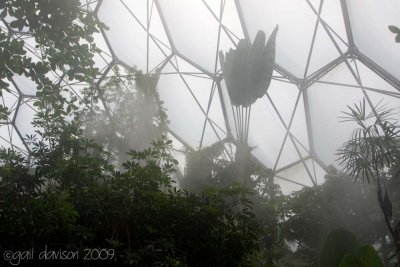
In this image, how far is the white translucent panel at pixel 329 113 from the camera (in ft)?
38.2

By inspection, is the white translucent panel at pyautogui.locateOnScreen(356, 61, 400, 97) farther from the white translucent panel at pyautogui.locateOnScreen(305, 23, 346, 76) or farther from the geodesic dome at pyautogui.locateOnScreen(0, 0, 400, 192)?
the white translucent panel at pyautogui.locateOnScreen(305, 23, 346, 76)

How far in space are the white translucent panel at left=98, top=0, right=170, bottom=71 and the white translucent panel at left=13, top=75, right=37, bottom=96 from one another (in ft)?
15.6

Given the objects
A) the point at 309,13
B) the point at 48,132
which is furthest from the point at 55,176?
the point at 309,13

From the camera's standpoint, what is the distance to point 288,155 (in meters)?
14.5

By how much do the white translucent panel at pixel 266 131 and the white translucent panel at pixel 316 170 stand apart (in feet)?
4.26

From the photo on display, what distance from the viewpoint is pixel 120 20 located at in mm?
15094

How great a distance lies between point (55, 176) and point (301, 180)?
38.9 feet

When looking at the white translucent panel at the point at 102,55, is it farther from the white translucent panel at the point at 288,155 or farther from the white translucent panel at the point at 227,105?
the white translucent panel at the point at 288,155

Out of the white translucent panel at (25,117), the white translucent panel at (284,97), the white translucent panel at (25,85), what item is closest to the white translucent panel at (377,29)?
the white translucent panel at (284,97)

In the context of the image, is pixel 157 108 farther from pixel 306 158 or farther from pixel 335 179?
pixel 335 179

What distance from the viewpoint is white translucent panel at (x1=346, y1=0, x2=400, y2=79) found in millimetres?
9047

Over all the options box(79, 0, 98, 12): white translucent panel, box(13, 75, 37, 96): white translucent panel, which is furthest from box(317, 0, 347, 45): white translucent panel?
box(13, 75, 37, 96): white translucent panel

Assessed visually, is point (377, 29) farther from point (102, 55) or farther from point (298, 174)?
point (102, 55)

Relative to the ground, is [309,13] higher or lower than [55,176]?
higher
